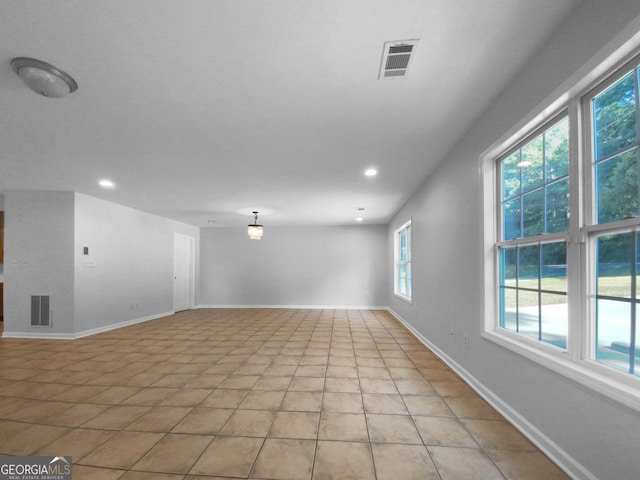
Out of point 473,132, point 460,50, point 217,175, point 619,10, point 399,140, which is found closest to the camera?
point 619,10

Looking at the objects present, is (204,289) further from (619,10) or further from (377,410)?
(619,10)

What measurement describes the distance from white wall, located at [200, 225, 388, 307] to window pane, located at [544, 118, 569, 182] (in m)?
6.05

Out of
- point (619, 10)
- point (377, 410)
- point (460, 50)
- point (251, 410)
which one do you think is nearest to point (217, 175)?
point (251, 410)

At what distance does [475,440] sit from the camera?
5.97 feet

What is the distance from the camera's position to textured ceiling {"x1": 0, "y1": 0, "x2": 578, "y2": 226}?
4.42 ft

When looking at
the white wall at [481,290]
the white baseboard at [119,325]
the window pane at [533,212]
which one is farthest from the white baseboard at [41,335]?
the window pane at [533,212]

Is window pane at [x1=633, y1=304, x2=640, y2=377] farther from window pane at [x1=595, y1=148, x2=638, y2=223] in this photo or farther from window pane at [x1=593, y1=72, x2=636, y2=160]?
window pane at [x1=593, y1=72, x2=636, y2=160]

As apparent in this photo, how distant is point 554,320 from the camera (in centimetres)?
172

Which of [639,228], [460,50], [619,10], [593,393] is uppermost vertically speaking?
[460,50]

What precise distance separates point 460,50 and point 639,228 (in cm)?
129

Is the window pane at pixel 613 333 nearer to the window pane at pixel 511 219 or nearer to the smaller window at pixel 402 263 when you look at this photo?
the window pane at pixel 511 219

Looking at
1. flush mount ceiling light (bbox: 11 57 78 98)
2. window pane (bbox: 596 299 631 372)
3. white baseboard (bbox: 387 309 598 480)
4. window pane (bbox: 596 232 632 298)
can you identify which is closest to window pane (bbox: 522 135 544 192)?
window pane (bbox: 596 232 632 298)

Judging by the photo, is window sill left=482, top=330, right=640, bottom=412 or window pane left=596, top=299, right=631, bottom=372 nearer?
window sill left=482, top=330, right=640, bottom=412

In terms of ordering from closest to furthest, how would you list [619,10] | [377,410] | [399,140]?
[619,10] < [377,410] < [399,140]
